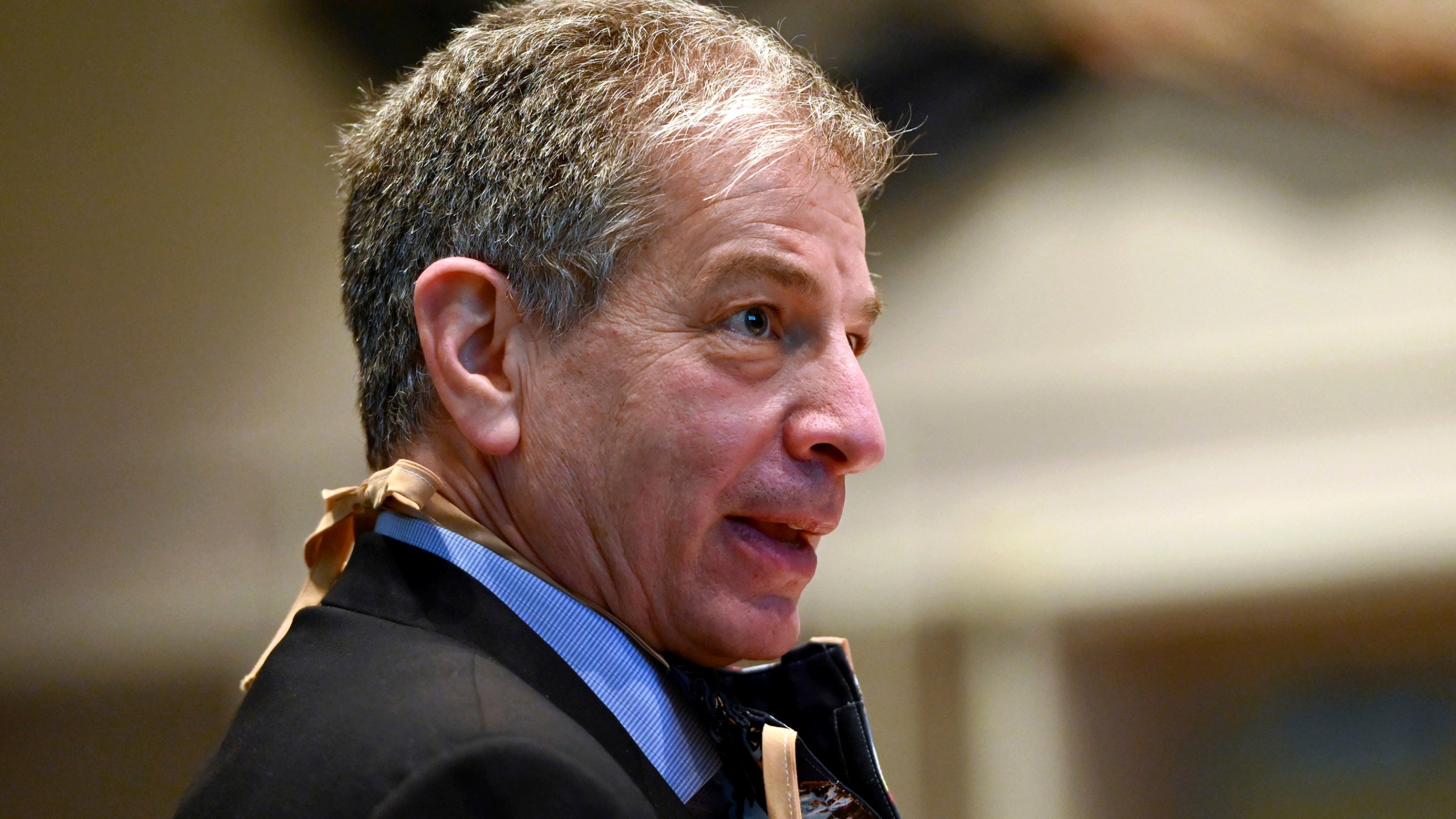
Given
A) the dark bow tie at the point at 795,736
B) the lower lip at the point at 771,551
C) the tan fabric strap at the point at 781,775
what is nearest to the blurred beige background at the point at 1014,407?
the dark bow tie at the point at 795,736

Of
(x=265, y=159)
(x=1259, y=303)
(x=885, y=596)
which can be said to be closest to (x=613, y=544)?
(x=885, y=596)

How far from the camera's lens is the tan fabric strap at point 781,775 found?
35.4 inches

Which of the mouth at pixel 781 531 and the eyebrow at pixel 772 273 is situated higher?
the eyebrow at pixel 772 273

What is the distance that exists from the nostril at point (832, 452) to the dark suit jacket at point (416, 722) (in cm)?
31

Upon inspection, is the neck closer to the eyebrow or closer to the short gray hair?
the short gray hair

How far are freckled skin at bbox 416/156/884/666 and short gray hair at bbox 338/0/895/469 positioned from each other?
0.04m

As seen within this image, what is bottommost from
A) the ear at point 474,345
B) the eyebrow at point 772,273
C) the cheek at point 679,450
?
the cheek at point 679,450

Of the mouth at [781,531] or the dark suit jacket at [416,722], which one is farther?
the mouth at [781,531]

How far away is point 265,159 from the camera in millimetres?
2705

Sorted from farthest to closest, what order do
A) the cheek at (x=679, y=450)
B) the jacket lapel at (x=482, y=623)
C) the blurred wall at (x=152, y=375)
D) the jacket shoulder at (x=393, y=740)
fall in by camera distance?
the blurred wall at (x=152, y=375) → the cheek at (x=679, y=450) → the jacket lapel at (x=482, y=623) → the jacket shoulder at (x=393, y=740)

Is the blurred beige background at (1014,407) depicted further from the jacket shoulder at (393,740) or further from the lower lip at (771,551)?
the jacket shoulder at (393,740)

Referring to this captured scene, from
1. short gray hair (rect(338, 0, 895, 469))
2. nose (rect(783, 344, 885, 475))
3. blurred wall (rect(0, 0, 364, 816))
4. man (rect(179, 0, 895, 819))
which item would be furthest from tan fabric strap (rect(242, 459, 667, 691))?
blurred wall (rect(0, 0, 364, 816))

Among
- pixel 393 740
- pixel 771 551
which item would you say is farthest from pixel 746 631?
pixel 393 740

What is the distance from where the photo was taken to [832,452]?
3.53ft
